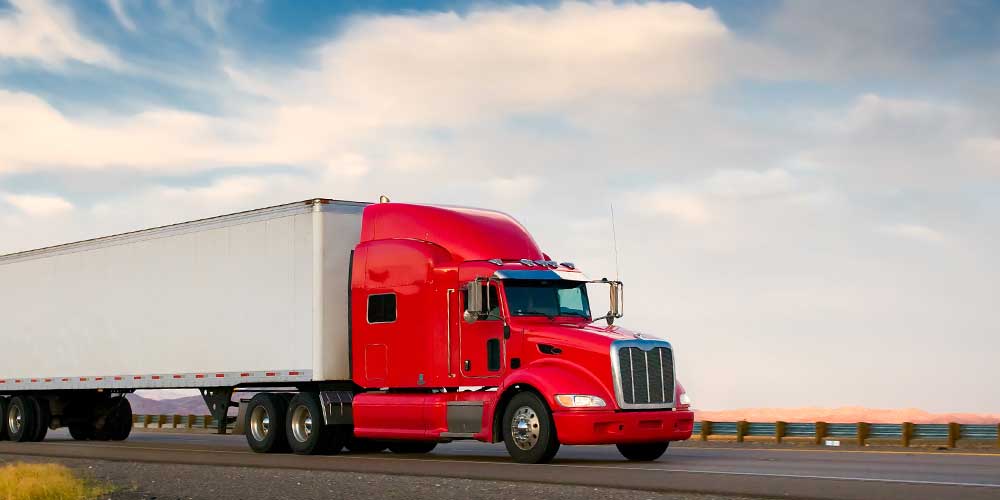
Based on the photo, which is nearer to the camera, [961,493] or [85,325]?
[961,493]

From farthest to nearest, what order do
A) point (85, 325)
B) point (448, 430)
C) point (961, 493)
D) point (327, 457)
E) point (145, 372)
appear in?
point (85, 325)
point (145, 372)
point (327, 457)
point (448, 430)
point (961, 493)

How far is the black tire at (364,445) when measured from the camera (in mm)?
23775

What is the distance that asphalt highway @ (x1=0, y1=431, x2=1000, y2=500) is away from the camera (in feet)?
48.0

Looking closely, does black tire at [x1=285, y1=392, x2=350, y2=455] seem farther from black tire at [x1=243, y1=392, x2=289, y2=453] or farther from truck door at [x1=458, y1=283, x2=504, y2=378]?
truck door at [x1=458, y1=283, x2=504, y2=378]

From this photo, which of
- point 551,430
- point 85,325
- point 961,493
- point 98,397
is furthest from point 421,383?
point 98,397

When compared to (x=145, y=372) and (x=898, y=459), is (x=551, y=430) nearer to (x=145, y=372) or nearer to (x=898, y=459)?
(x=898, y=459)

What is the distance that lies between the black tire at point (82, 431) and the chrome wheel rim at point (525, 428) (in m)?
17.1

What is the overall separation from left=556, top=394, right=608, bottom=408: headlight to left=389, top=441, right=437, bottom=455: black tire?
6.41 meters

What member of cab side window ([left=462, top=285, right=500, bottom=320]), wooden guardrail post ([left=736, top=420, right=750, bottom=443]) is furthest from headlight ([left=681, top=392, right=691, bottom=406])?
wooden guardrail post ([left=736, top=420, right=750, bottom=443])

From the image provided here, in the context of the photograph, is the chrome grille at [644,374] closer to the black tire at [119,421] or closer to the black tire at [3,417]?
the black tire at [119,421]

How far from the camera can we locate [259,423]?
79.9 ft

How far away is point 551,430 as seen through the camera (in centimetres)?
1891

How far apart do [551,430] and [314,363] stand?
18.8ft

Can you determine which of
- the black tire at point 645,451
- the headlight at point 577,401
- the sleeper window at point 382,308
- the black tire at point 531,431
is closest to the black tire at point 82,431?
the sleeper window at point 382,308
